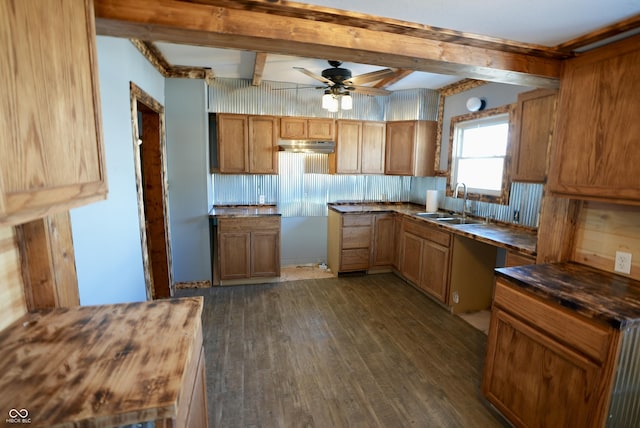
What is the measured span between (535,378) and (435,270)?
190cm

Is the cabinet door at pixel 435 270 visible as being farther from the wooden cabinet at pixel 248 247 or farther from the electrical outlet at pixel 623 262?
the wooden cabinet at pixel 248 247

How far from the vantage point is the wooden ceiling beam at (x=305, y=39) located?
1.36 m

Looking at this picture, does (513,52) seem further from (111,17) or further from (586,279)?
(111,17)

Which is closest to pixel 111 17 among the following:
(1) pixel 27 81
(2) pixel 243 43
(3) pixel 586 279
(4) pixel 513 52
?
(2) pixel 243 43

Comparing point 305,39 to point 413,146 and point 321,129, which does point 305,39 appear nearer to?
point 321,129

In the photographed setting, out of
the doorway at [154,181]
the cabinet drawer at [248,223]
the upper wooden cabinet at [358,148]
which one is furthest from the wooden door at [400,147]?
the doorway at [154,181]

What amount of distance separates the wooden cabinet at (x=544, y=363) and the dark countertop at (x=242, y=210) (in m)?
2.83

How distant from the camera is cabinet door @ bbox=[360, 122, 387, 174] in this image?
463 cm

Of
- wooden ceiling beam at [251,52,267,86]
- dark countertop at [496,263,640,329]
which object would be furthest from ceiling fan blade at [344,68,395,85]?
dark countertop at [496,263,640,329]

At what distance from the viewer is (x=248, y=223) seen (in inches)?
156

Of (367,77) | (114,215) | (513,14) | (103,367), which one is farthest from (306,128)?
(103,367)

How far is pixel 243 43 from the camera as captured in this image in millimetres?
1580

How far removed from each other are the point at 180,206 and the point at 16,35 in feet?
10.6

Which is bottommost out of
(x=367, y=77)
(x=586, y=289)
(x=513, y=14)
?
(x=586, y=289)
